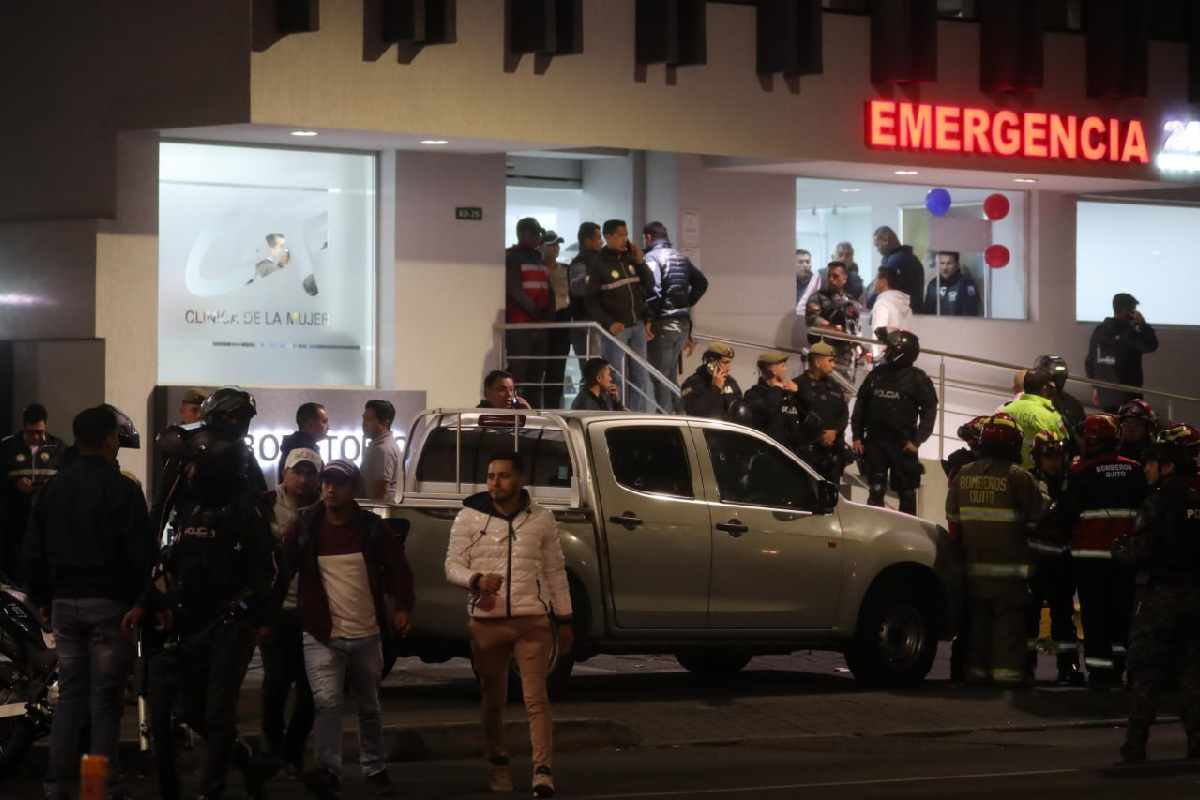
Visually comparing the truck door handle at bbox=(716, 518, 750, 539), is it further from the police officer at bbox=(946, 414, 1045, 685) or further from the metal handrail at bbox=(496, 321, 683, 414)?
the metal handrail at bbox=(496, 321, 683, 414)

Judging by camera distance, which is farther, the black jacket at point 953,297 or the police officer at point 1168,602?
the black jacket at point 953,297

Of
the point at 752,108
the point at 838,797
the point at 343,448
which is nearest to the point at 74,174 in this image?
the point at 343,448

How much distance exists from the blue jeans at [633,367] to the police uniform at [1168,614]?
8867 mm

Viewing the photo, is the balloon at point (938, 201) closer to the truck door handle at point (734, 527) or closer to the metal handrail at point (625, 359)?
the metal handrail at point (625, 359)

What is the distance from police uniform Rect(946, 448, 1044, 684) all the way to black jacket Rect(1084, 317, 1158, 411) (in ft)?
35.3

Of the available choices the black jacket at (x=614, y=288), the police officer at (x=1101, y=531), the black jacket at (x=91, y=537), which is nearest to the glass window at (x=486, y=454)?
the police officer at (x=1101, y=531)

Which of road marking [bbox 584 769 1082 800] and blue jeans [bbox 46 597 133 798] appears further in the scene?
road marking [bbox 584 769 1082 800]

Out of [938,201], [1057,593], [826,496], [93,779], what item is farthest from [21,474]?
[938,201]

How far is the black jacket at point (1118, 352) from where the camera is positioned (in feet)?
86.0

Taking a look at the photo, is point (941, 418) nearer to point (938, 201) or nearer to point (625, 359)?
point (938, 201)

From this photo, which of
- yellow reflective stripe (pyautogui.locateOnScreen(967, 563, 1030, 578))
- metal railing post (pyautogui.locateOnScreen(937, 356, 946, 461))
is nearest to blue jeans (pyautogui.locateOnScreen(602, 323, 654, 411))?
metal railing post (pyautogui.locateOnScreen(937, 356, 946, 461))

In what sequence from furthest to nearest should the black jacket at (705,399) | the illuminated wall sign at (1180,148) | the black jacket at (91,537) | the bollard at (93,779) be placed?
the illuminated wall sign at (1180,148) → the black jacket at (705,399) → the black jacket at (91,537) → the bollard at (93,779)

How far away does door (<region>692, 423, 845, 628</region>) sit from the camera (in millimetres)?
15086

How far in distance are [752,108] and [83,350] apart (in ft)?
23.5
